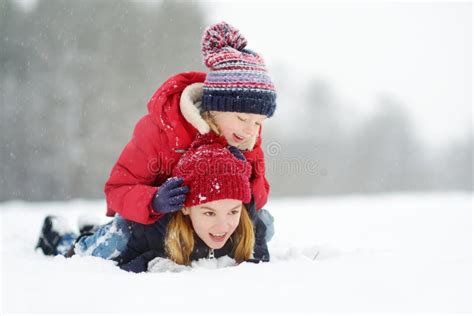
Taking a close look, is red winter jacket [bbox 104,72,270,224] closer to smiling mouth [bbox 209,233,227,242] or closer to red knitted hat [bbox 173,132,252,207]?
red knitted hat [bbox 173,132,252,207]

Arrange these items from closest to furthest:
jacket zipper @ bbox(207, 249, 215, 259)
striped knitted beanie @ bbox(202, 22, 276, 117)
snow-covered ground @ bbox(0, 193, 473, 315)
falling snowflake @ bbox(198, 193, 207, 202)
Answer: snow-covered ground @ bbox(0, 193, 473, 315) < falling snowflake @ bbox(198, 193, 207, 202) < jacket zipper @ bbox(207, 249, 215, 259) < striped knitted beanie @ bbox(202, 22, 276, 117)

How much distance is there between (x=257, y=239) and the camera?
9.09 feet

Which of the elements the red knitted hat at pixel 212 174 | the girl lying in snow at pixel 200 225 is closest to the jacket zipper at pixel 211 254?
the girl lying in snow at pixel 200 225

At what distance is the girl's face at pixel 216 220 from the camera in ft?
7.52

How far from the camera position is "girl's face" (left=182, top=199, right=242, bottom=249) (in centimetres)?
229

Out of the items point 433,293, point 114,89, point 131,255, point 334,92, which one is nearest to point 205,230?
point 131,255

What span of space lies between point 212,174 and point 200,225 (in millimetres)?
259

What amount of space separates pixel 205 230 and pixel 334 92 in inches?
789

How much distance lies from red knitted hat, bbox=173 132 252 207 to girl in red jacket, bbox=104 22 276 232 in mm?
158

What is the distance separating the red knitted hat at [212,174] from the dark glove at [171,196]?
0.05m

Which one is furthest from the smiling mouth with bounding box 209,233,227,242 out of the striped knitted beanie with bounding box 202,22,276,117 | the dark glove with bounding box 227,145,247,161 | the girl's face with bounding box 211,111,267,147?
the striped knitted beanie with bounding box 202,22,276,117

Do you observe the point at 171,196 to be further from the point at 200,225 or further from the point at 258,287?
the point at 258,287

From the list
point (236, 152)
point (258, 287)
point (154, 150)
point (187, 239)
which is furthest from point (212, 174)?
point (258, 287)

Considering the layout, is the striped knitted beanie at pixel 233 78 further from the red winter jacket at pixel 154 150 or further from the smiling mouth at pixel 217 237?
the smiling mouth at pixel 217 237
